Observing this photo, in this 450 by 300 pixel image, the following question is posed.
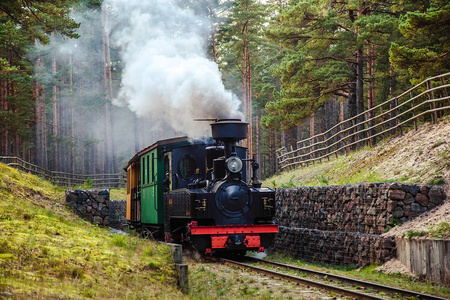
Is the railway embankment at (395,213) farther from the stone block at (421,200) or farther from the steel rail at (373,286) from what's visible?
the steel rail at (373,286)

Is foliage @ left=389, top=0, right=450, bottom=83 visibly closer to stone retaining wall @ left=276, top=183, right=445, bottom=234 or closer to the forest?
the forest

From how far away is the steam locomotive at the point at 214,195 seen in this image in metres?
12.5

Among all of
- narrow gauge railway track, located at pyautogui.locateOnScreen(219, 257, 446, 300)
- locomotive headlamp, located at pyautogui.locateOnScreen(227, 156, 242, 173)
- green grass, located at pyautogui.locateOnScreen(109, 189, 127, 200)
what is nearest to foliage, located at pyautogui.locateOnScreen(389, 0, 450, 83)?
locomotive headlamp, located at pyautogui.locateOnScreen(227, 156, 242, 173)

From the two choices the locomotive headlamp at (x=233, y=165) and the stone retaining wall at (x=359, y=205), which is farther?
the locomotive headlamp at (x=233, y=165)

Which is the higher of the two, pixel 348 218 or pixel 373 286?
pixel 348 218

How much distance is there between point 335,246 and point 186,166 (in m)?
4.21

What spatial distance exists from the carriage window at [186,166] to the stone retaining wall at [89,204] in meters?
4.03

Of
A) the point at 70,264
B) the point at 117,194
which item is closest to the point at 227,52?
the point at 117,194

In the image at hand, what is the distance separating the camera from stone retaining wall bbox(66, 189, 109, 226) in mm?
16500

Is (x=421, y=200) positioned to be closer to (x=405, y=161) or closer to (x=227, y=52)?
(x=405, y=161)

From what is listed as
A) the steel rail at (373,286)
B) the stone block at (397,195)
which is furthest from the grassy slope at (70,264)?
the stone block at (397,195)

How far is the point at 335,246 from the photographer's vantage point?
41.9 ft

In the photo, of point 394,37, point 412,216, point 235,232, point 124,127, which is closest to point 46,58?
point 124,127

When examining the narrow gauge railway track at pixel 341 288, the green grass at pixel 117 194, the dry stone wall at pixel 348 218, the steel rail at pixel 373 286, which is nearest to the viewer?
the steel rail at pixel 373 286
